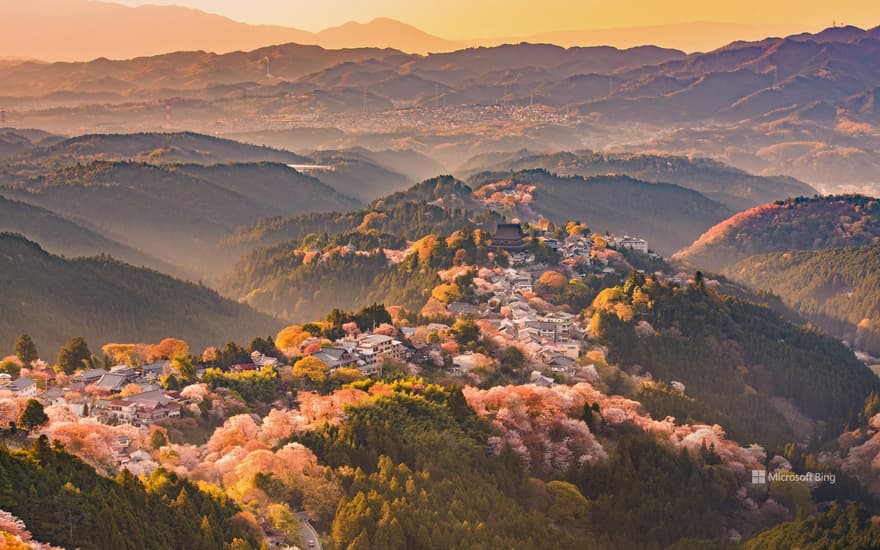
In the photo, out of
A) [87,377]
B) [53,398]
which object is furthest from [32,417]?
[87,377]

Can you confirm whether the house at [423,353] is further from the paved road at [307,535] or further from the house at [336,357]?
the paved road at [307,535]

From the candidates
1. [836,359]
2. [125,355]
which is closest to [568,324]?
[836,359]

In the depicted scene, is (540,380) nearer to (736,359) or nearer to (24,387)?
(736,359)

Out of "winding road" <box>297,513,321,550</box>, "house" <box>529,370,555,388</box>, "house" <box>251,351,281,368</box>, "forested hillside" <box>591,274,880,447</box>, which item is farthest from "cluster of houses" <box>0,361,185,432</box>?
"forested hillside" <box>591,274,880,447</box>

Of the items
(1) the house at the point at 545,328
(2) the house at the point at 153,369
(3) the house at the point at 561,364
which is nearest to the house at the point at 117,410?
(2) the house at the point at 153,369

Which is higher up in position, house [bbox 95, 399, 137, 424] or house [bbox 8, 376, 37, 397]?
house [bbox 95, 399, 137, 424]

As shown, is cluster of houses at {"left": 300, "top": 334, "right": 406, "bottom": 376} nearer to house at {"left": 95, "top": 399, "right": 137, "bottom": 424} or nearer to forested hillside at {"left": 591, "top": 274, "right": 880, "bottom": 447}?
house at {"left": 95, "top": 399, "right": 137, "bottom": 424}

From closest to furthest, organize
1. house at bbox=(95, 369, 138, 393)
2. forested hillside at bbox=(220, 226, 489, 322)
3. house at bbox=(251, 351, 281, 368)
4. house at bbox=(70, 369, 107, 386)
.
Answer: house at bbox=(95, 369, 138, 393) → house at bbox=(70, 369, 107, 386) → house at bbox=(251, 351, 281, 368) → forested hillside at bbox=(220, 226, 489, 322)
